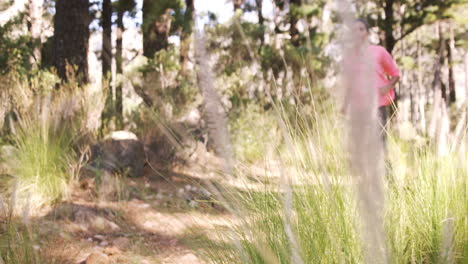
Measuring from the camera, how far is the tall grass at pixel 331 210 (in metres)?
1.16

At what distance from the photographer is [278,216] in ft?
4.16

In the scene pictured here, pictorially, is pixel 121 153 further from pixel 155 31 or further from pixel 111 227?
pixel 155 31

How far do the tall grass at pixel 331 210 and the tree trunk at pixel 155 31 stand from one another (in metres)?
6.67

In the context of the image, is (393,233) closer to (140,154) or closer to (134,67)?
(140,154)

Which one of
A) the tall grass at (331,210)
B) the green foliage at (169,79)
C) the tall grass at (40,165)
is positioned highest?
the green foliage at (169,79)

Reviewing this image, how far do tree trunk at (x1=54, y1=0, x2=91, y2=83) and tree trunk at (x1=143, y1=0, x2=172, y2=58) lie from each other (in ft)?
3.97

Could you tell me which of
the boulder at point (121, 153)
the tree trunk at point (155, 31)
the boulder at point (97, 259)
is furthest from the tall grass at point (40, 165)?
the tree trunk at point (155, 31)

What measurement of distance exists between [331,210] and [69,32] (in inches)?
258

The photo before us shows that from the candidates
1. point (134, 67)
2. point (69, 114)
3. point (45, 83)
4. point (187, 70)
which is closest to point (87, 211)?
point (69, 114)

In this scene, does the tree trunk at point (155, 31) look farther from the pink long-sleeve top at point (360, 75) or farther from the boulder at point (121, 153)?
the pink long-sleeve top at point (360, 75)

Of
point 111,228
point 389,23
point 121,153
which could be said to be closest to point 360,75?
point 111,228

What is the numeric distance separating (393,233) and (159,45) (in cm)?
723

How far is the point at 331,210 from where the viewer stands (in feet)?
3.64

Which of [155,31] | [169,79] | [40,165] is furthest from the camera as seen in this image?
[155,31]
